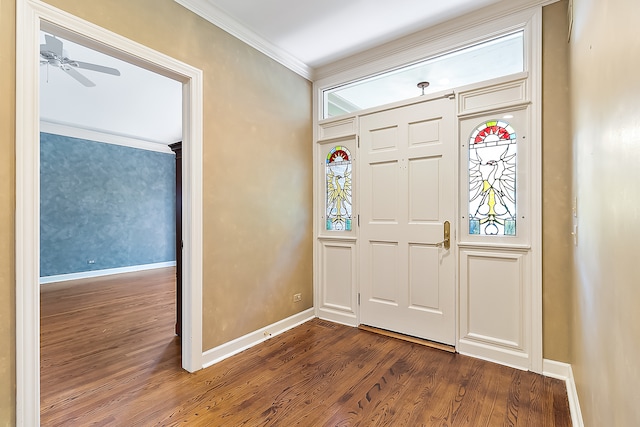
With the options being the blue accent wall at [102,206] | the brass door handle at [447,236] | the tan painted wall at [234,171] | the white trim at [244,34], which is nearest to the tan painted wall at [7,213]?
the tan painted wall at [234,171]

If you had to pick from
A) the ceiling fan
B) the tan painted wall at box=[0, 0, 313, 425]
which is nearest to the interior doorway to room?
the ceiling fan

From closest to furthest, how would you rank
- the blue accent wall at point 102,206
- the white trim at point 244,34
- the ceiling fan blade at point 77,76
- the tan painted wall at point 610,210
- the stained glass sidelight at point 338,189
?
the tan painted wall at point 610,210, the white trim at point 244,34, the ceiling fan blade at point 77,76, the stained glass sidelight at point 338,189, the blue accent wall at point 102,206

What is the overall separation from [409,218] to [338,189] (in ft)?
2.95

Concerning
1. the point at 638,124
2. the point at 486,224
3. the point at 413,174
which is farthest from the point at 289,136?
the point at 638,124

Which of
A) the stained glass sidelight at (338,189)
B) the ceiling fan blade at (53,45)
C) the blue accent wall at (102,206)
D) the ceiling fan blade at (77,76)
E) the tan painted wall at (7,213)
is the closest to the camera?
the tan painted wall at (7,213)

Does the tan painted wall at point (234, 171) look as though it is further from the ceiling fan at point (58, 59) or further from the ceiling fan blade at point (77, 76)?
the ceiling fan blade at point (77, 76)

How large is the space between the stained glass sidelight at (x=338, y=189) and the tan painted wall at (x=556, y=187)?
1.77 meters

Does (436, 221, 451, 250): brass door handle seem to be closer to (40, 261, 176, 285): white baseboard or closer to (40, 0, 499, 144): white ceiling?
(40, 0, 499, 144): white ceiling

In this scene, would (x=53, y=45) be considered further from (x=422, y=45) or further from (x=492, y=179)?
(x=492, y=179)

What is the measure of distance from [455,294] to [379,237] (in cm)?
87

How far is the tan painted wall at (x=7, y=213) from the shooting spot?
59.4 inches

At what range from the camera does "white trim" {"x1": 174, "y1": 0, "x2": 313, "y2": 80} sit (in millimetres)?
2376

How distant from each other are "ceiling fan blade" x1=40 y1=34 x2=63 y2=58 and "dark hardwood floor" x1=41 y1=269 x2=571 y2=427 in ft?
8.94

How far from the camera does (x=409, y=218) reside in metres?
2.93
